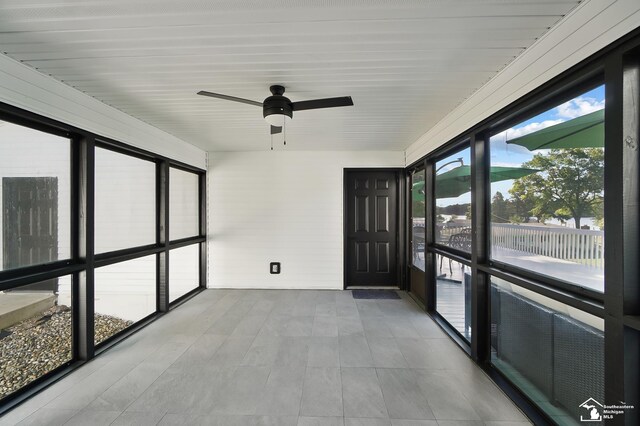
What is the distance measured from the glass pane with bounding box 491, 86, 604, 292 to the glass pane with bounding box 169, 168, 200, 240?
4.15 metres

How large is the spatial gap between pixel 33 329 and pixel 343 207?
3799mm

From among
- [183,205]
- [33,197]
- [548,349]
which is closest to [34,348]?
[33,197]

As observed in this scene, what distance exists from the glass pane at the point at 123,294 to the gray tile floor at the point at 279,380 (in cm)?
34

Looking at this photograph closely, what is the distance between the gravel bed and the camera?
71.3 inches

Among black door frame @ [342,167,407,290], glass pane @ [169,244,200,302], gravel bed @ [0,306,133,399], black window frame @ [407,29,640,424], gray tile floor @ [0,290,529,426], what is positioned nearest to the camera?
black window frame @ [407,29,640,424]

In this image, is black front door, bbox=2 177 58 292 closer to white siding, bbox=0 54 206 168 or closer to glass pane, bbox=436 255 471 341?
white siding, bbox=0 54 206 168

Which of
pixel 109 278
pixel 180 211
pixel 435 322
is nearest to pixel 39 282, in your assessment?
pixel 109 278

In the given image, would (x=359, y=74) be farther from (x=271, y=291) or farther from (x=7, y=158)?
(x=271, y=291)

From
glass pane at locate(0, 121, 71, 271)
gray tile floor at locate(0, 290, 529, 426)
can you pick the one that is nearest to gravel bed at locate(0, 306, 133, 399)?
gray tile floor at locate(0, 290, 529, 426)

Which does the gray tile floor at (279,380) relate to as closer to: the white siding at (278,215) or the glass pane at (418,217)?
the glass pane at (418,217)

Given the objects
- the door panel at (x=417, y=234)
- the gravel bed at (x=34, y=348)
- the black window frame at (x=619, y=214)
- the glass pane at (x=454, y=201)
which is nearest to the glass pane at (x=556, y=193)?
the black window frame at (x=619, y=214)

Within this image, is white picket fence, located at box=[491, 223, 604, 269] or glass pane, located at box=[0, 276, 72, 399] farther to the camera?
glass pane, located at box=[0, 276, 72, 399]

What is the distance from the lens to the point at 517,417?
159 centimetres

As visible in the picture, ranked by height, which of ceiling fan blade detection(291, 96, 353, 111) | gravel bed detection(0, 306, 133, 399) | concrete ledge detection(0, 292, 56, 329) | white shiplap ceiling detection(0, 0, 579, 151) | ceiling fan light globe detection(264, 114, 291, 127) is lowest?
gravel bed detection(0, 306, 133, 399)
